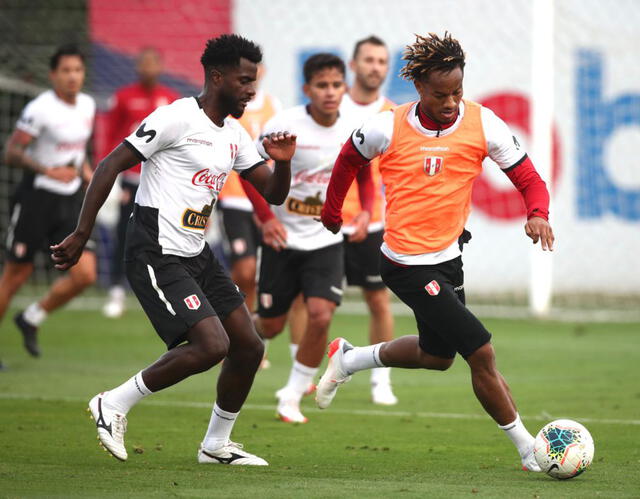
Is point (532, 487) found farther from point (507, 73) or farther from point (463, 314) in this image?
point (507, 73)

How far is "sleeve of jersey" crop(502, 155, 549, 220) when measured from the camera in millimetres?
5914

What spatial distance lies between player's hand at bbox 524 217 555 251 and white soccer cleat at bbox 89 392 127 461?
87.6 inches

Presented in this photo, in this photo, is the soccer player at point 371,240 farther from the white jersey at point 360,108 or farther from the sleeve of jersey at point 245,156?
the sleeve of jersey at point 245,156

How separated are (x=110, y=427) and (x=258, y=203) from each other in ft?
8.13

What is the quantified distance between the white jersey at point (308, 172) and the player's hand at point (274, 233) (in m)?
0.28

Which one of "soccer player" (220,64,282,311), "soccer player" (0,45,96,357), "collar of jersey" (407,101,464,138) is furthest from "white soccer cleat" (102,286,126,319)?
"collar of jersey" (407,101,464,138)

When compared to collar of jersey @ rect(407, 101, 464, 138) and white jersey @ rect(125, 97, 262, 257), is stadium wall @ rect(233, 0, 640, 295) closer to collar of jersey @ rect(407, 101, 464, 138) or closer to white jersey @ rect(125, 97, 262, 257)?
collar of jersey @ rect(407, 101, 464, 138)

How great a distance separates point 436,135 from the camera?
20.1 feet

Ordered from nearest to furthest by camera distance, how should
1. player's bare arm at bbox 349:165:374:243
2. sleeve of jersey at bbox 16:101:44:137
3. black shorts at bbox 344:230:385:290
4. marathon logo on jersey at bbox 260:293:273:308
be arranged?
player's bare arm at bbox 349:165:374:243
marathon logo on jersey at bbox 260:293:273:308
black shorts at bbox 344:230:385:290
sleeve of jersey at bbox 16:101:44:137

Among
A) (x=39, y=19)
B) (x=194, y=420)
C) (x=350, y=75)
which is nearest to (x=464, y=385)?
(x=194, y=420)

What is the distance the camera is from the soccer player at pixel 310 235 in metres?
8.08

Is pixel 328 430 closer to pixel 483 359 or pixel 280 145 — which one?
pixel 483 359

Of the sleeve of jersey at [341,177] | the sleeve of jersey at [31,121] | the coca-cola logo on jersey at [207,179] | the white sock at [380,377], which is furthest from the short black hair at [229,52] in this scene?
the sleeve of jersey at [31,121]

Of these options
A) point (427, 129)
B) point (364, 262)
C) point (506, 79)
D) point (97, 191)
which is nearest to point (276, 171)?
point (427, 129)
